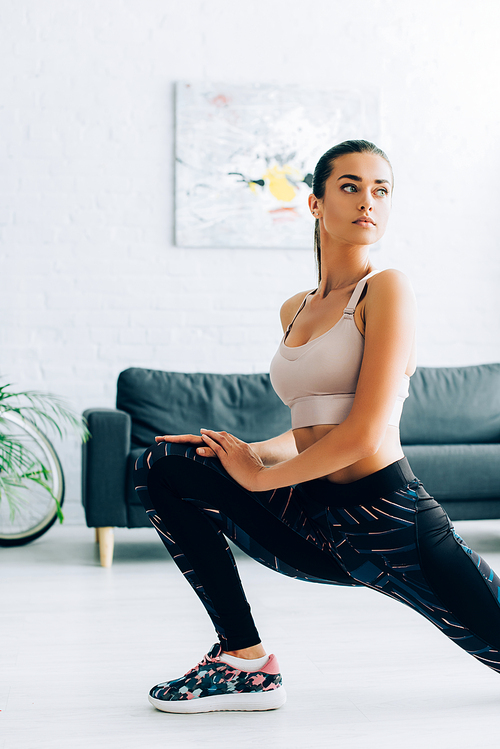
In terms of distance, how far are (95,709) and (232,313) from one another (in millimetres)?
2422

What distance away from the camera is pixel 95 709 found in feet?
4.61

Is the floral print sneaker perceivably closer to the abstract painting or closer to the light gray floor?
the light gray floor

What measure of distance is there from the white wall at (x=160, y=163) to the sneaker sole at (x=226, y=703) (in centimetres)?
223

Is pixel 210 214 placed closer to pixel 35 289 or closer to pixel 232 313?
pixel 232 313

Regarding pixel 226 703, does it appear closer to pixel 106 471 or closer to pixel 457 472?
pixel 106 471

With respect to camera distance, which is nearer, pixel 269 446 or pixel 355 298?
pixel 355 298

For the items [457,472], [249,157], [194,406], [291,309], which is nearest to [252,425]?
[194,406]

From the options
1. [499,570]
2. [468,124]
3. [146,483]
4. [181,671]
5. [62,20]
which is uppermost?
[62,20]

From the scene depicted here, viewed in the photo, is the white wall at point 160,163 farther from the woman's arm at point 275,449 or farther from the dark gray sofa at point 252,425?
the woman's arm at point 275,449

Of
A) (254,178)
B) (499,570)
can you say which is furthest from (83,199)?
(499,570)

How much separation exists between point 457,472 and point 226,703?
165 centimetres

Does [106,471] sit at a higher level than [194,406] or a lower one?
lower

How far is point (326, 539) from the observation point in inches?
51.1

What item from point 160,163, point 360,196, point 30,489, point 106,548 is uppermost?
point 160,163
